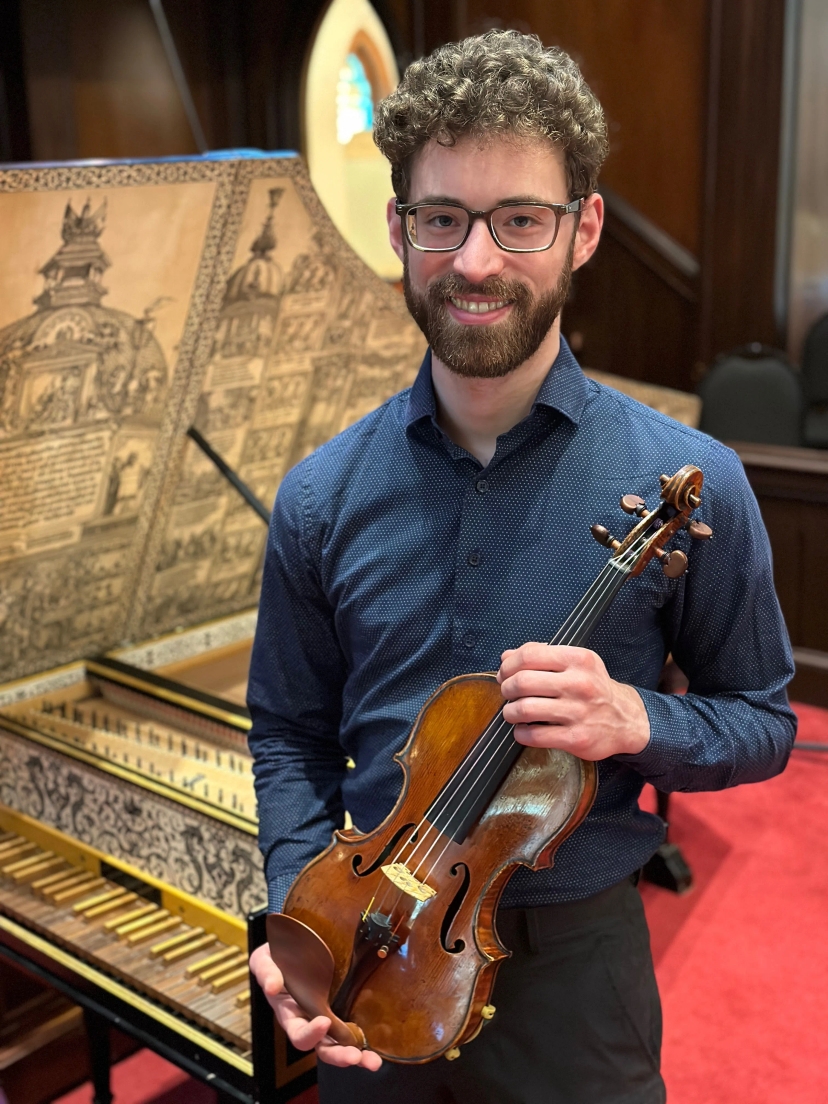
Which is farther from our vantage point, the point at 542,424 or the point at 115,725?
the point at 115,725

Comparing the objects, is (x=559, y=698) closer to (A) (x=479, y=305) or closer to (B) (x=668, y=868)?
(A) (x=479, y=305)

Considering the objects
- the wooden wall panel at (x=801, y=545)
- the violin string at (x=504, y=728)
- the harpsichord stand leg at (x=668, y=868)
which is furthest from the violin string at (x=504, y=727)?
the wooden wall panel at (x=801, y=545)

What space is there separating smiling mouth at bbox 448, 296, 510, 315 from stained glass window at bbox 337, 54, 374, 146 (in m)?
5.37

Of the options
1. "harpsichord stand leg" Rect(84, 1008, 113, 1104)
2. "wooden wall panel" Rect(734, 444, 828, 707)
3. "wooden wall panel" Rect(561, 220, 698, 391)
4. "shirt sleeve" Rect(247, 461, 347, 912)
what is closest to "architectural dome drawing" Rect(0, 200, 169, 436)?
"shirt sleeve" Rect(247, 461, 347, 912)

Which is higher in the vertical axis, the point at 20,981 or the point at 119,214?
the point at 119,214

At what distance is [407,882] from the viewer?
1.22 meters

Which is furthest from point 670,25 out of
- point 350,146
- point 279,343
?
point 279,343

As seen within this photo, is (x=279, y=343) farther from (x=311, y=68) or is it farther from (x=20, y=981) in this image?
(x=311, y=68)

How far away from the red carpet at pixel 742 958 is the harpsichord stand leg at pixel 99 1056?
0.90ft

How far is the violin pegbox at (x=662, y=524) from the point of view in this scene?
120 centimetres

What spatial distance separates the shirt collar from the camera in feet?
4.40

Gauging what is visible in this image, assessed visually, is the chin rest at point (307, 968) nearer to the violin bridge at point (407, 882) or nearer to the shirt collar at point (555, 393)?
the violin bridge at point (407, 882)

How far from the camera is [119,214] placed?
2.06 meters

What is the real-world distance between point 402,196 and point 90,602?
64.2 inches
